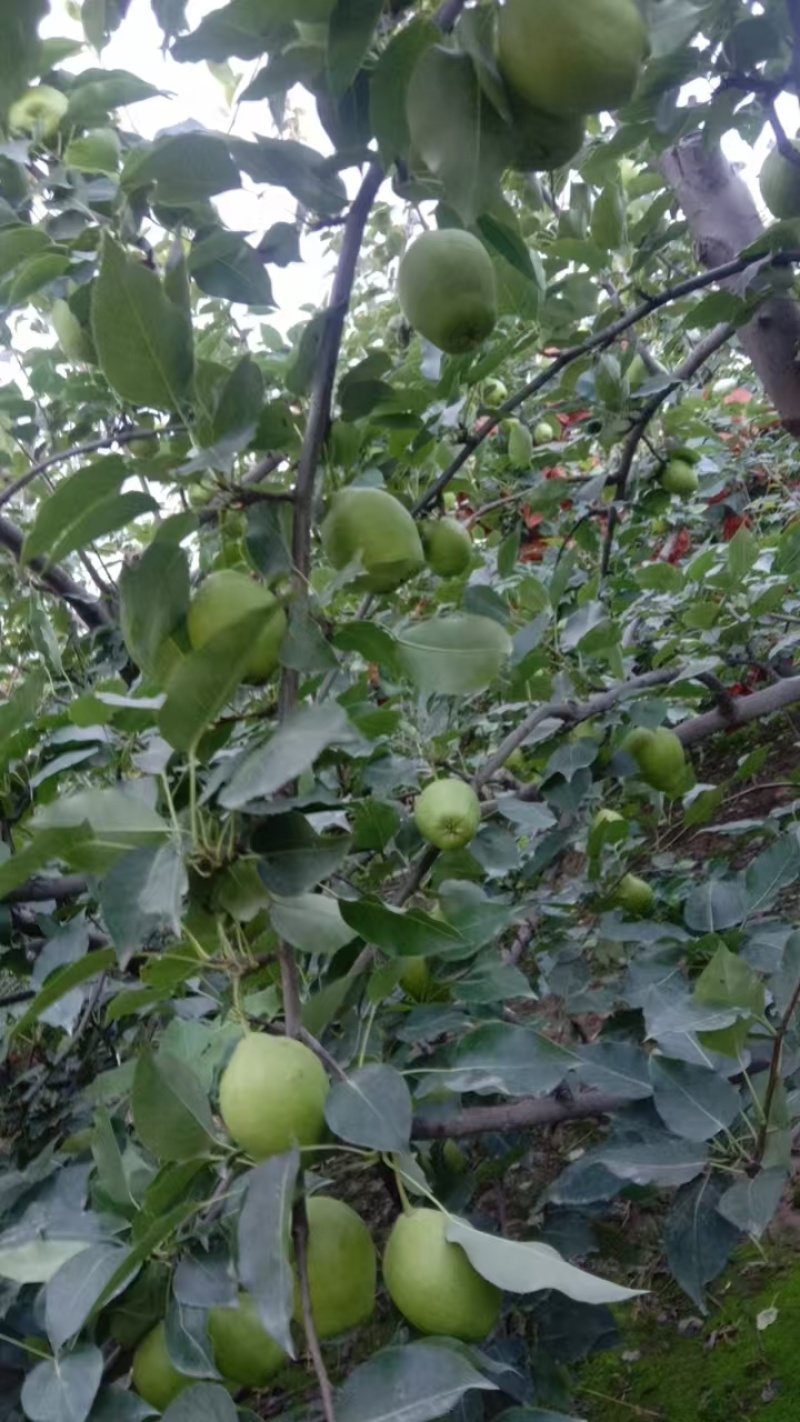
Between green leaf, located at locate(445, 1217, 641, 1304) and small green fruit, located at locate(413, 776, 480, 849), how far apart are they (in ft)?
1.33

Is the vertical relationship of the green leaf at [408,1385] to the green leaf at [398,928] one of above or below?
below

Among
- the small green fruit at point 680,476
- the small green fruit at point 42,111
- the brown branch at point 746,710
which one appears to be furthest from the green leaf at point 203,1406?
the small green fruit at point 680,476

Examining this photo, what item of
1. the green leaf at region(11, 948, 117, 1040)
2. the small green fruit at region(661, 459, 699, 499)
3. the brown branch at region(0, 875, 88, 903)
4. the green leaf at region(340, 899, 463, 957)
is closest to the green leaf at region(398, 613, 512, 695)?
the green leaf at region(340, 899, 463, 957)

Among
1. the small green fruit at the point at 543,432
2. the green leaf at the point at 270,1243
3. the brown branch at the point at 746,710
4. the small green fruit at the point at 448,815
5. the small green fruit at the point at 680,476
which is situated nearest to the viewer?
the green leaf at the point at 270,1243

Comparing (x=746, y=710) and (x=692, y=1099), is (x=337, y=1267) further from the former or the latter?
(x=746, y=710)

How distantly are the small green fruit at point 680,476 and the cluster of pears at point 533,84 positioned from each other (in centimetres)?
111

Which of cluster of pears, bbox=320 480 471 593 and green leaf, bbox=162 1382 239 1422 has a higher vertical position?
cluster of pears, bbox=320 480 471 593

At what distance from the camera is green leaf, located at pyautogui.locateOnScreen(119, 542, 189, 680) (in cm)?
65

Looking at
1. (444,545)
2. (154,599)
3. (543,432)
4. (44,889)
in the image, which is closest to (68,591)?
(44,889)

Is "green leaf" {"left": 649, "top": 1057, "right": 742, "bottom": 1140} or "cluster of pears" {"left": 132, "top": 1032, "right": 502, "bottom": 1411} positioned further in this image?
"green leaf" {"left": 649, "top": 1057, "right": 742, "bottom": 1140}

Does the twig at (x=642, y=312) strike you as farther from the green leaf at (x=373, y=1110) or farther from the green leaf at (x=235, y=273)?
the green leaf at (x=373, y=1110)

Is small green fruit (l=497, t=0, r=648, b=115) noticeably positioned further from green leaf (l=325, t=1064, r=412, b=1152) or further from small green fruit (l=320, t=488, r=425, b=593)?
green leaf (l=325, t=1064, r=412, b=1152)

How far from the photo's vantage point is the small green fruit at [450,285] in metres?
0.70

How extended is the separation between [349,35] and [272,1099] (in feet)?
1.75
